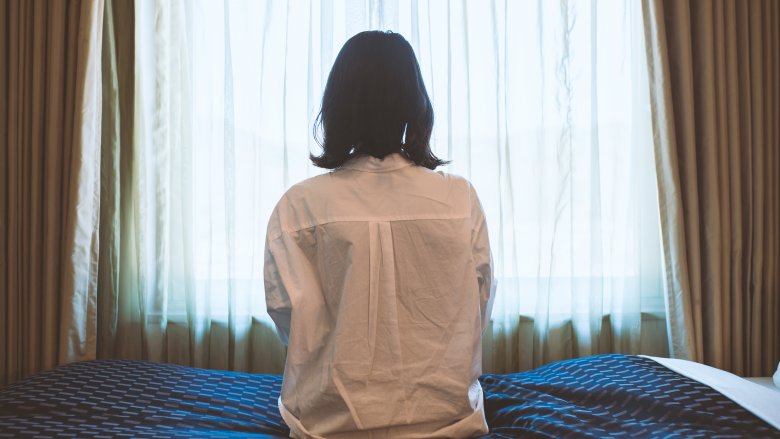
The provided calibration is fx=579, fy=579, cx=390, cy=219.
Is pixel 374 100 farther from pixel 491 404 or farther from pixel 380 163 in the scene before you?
pixel 491 404

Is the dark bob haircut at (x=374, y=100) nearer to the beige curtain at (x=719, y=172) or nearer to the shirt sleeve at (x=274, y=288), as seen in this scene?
the shirt sleeve at (x=274, y=288)

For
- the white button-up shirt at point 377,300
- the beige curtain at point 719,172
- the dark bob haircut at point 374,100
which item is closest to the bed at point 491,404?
the white button-up shirt at point 377,300

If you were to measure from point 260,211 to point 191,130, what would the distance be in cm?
40

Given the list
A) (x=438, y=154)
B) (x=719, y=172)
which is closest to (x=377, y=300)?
(x=438, y=154)

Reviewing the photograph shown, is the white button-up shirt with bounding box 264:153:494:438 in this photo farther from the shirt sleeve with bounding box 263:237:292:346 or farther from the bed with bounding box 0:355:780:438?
A: the bed with bounding box 0:355:780:438

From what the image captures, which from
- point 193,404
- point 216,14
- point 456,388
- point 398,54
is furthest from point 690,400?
point 216,14

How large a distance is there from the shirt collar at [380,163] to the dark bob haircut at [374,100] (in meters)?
0.01

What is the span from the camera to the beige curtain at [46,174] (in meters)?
1.99

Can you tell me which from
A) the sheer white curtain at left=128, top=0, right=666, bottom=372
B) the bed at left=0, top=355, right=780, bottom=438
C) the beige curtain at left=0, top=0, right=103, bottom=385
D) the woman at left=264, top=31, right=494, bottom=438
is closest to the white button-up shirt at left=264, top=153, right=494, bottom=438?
the woman at left=264, top=31, right=494, bottom=438

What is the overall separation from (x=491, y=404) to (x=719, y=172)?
1.24 metres

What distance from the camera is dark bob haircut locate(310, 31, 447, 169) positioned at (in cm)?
123

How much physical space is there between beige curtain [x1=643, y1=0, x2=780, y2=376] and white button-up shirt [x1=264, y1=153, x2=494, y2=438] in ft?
3.64

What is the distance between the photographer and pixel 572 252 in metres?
2.12

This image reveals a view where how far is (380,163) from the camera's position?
1.27m
